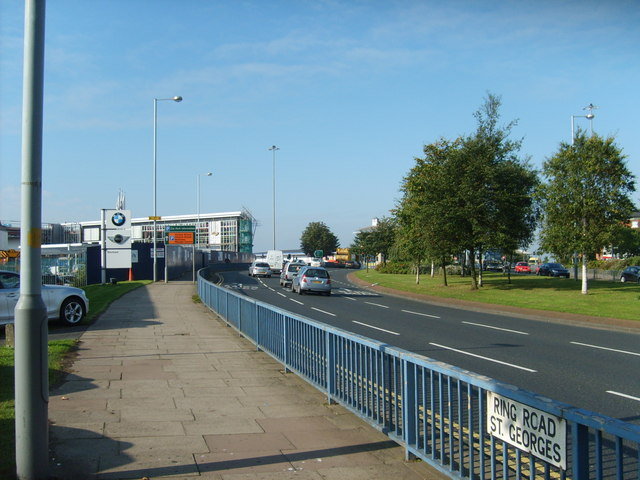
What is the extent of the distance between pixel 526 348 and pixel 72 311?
36.4ft

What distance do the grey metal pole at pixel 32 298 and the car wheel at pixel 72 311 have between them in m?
11.6

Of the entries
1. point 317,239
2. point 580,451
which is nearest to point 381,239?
point 580,451

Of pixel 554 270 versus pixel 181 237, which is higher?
pixel 181 237

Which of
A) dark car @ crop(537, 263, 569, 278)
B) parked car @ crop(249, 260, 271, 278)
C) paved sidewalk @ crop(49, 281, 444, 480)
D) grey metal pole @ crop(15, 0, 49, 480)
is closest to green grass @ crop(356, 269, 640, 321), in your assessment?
paved sidewalk @ crop(49, 281, 444, 480)

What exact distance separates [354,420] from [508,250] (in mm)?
29254

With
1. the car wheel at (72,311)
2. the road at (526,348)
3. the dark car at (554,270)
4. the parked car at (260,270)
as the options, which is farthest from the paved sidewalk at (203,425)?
the dark car at (554,270)

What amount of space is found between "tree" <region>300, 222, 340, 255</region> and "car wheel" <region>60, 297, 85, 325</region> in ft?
389

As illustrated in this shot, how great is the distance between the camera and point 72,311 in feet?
51.2

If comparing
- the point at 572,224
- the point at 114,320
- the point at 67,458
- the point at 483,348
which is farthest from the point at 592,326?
the point at 67,458

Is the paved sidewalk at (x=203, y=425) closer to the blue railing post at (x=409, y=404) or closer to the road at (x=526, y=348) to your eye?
the blue railing post at (x=409, y=404)

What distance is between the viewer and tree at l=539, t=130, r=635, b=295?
28.5 metres

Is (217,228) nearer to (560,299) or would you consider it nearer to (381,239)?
(381,239)

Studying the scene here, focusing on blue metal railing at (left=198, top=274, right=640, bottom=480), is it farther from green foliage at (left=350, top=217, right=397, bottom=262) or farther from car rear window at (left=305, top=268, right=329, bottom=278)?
green foliage at (left=350, top=217, right=397, bottom=262)

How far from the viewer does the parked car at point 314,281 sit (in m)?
31.6
